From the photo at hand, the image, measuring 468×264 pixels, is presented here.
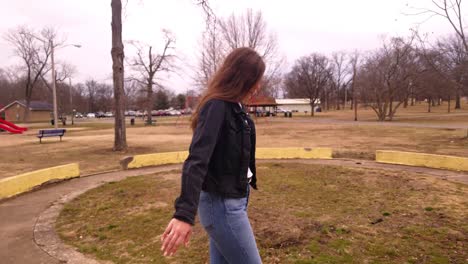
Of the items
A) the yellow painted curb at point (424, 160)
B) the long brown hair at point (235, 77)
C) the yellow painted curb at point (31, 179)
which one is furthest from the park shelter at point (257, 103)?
the yellow painted curb at point (31, 179)

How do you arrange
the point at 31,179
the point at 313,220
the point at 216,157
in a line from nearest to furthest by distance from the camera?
the point at 216,157
the point at 313,220
the point at 31,179

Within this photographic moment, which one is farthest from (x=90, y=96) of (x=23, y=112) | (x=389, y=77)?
(x=389, y=77)

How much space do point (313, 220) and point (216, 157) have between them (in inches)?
149

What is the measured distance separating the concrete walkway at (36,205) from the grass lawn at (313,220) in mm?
415

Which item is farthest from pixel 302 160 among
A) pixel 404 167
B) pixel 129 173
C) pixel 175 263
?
pixel 175 263

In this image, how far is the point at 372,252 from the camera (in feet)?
13.2

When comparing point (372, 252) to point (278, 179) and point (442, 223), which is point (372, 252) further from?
point (278, 179)

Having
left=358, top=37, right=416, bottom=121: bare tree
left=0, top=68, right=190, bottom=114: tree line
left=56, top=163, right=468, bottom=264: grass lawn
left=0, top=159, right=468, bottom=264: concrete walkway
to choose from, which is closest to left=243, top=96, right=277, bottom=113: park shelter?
left=56, top=163, right=468, bottom=264: grass lawn

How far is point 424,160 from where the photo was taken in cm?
973

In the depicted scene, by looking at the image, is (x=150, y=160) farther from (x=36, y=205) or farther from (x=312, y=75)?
(x=312, y=75)

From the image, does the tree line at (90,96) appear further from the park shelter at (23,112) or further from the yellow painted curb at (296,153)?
the yellow painted curb at (296,153)

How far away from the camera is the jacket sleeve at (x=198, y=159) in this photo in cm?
159

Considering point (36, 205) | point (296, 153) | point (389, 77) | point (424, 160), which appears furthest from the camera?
point (389, 77)

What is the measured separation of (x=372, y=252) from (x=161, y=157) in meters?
7.69
